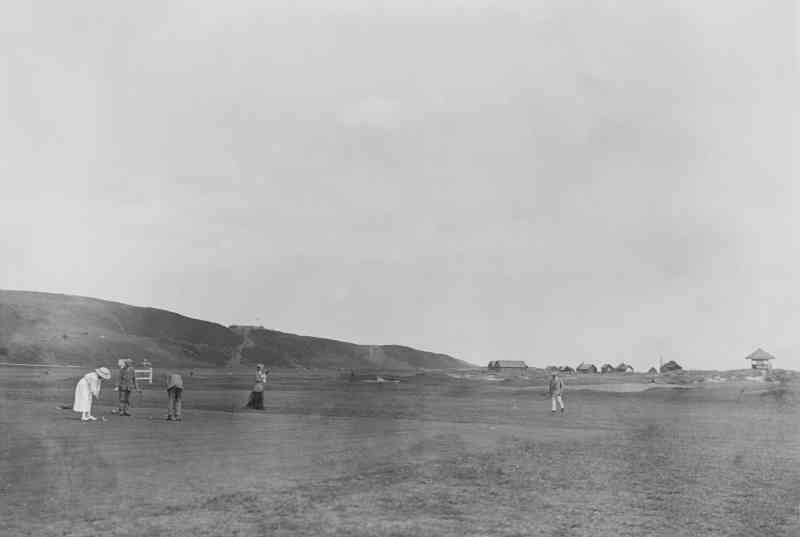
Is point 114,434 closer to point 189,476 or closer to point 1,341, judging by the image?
point 189,476

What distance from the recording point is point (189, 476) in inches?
531

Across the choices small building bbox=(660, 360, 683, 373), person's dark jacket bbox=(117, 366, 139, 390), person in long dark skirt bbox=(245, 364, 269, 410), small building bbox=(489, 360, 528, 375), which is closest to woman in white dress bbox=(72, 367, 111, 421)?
person's dark jacket bbox=(117, 366, 139, 390)

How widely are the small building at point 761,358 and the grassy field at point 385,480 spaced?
89840 mm

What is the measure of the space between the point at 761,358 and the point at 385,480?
352 ft

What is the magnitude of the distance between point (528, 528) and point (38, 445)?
41.2ft

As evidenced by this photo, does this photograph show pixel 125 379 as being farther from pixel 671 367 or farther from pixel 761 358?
pixel 671 367

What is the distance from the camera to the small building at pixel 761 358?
107 meters

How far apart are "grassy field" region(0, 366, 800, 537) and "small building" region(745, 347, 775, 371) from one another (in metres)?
89.8

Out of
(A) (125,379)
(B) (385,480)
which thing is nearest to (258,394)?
(A) (125,379)

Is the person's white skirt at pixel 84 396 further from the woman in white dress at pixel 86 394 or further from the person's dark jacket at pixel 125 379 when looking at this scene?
the person's dark jacket at pixel 125 379

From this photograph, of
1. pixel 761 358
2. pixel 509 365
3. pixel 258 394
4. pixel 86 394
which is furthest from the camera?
pixel 509 365

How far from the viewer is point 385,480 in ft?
44.9

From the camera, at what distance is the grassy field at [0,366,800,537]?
10164 millimetres

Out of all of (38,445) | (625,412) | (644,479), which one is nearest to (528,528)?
(644,479)
